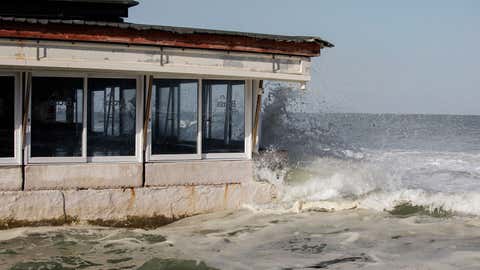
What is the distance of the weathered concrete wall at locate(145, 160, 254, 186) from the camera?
1260 centimetres

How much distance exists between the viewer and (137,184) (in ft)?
40.9

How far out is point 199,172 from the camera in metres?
12.9

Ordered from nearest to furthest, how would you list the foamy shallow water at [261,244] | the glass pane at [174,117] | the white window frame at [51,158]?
the foamy shallow water at [261,244] → the white window frame at [51,158] → the glass pane at [174,117]

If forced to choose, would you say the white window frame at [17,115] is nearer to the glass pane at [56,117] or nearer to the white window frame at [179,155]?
the glass pane at [56,117]

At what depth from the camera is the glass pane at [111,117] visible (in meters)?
12.3

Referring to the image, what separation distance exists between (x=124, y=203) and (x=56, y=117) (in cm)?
201

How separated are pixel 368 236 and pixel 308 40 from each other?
4.18m

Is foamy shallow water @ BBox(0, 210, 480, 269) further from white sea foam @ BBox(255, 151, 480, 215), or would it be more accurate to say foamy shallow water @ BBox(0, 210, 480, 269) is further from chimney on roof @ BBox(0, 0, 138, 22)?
chimney on roof @ BBox(0, 0, 138, 22)

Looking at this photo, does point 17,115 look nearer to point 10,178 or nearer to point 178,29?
point 10,178

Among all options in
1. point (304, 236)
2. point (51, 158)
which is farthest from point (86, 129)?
point (304, 236)

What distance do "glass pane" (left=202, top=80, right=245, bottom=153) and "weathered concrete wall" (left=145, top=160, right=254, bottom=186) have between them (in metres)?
0.36

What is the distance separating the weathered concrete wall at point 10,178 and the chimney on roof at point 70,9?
3.53m

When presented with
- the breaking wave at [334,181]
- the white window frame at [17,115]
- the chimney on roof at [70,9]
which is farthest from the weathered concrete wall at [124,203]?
the chimney on roof at [70,9]

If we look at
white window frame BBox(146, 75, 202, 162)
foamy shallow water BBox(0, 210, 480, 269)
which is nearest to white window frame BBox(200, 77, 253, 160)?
white window frame BBox(146, 75, 202, 162)
